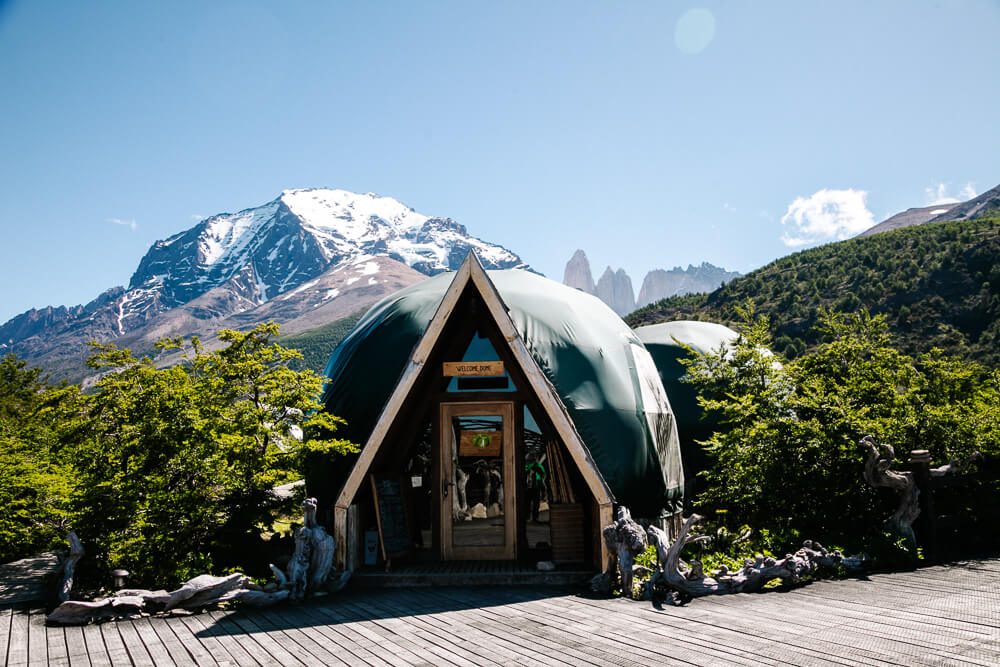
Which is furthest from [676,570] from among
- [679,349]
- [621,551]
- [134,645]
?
[679,349]

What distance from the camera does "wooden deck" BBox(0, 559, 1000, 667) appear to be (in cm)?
461

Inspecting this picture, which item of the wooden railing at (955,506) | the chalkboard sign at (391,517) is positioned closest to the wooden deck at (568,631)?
the wooden railing at (955,506)

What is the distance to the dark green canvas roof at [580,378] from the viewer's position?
852 centimetres

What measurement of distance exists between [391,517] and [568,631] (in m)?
3.70

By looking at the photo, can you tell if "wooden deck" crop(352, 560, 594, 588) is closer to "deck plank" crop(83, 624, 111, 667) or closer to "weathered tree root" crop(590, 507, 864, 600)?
"weathered tree root" crop(590, 507, 864, 600)

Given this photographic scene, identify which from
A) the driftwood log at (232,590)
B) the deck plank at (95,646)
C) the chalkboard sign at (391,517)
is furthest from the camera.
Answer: the chalkboard sign at (391,517)

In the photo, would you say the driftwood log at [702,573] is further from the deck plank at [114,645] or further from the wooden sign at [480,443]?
the deck plank at [114,645]

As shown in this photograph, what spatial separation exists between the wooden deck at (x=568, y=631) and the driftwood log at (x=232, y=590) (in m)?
0.20

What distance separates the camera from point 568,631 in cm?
543

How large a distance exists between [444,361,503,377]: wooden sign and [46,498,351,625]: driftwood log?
105 inches

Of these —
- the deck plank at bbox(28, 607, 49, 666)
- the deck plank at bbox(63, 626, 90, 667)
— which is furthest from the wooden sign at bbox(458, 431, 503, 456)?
the deck plank at bbox(28, 607, 49, 666)

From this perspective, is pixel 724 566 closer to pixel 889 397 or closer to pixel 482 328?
pixel 889 397

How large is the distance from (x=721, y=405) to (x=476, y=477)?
5926 millimetres

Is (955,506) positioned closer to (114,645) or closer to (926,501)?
(926,501)
